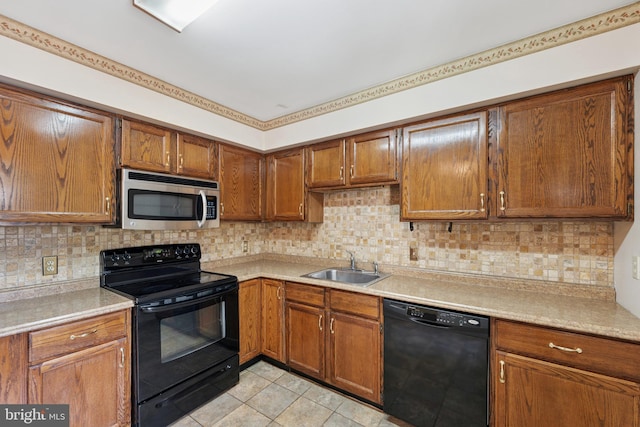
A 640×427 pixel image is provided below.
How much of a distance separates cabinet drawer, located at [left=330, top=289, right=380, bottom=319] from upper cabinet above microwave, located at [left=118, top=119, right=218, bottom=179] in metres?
1.60

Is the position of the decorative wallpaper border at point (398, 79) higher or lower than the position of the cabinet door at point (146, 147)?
higher

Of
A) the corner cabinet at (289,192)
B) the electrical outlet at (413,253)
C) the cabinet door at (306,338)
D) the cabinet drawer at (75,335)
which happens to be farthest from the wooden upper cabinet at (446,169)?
the cabinet drawer at (75,335)

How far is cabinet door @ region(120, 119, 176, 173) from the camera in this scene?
6.59ft

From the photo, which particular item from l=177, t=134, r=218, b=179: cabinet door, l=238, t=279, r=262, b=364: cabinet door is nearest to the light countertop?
l=238, t=279, r=262, b=364: cabinet door

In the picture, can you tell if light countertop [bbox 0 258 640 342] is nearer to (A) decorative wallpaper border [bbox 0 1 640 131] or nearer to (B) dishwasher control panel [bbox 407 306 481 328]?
(B) dishwasher control panel [bbox 407 306 481 328]

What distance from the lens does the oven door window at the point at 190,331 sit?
189 centimetres

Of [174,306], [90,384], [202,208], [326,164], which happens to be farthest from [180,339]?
[326,164]

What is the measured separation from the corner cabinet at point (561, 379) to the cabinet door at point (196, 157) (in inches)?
99.0

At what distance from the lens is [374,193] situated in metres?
2.67

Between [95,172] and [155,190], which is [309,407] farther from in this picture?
[95,172]

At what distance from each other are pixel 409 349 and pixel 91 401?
1954 millimetres

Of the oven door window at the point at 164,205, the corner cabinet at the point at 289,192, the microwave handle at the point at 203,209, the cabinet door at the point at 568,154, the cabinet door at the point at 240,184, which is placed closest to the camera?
the cabinet door at the point at 568,154

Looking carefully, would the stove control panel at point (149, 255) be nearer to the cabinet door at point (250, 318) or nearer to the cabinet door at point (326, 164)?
the cabinet door at point (250, 318)

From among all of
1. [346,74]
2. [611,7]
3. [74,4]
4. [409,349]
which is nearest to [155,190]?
[74,4]
